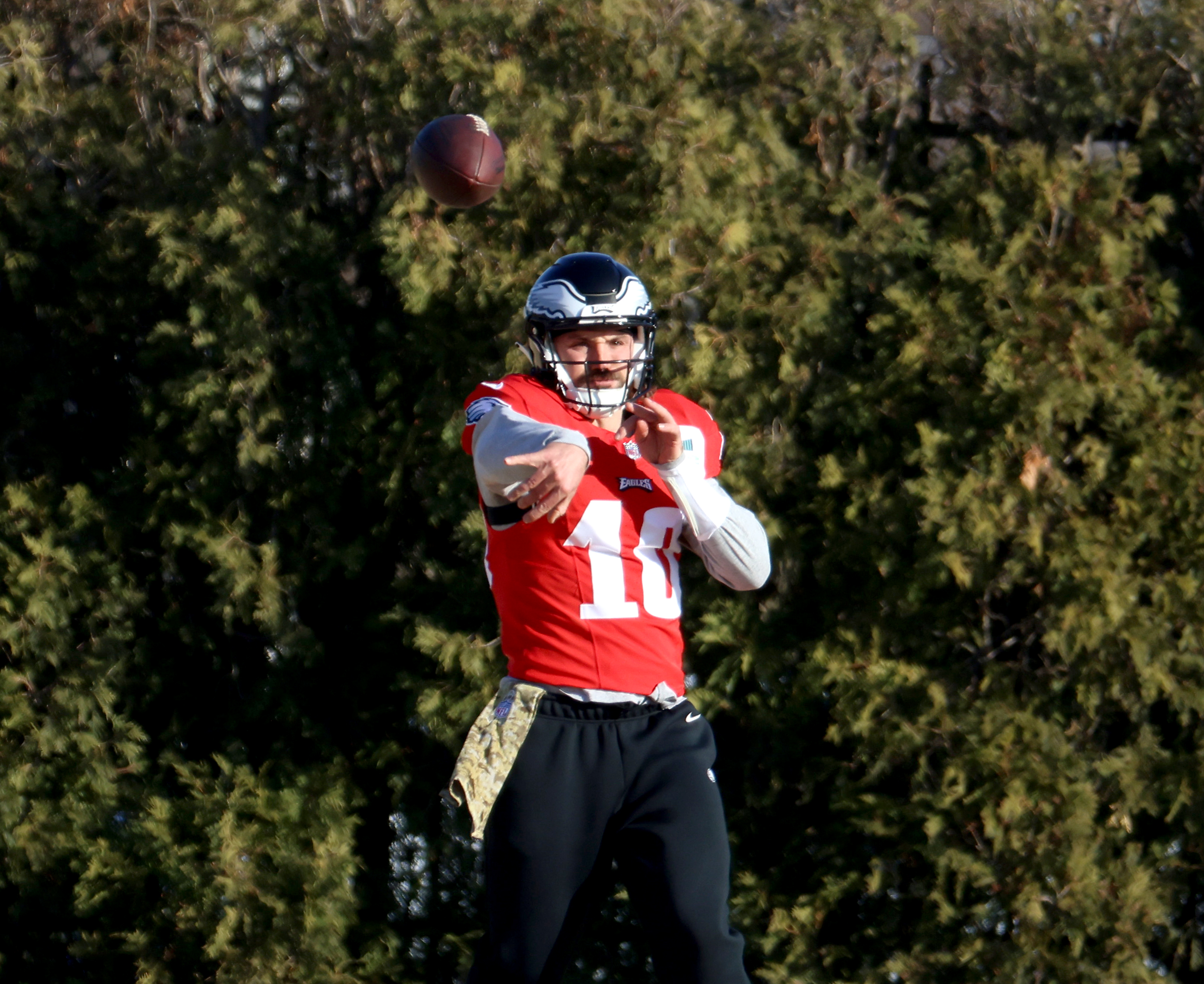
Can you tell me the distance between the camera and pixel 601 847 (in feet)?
10.3

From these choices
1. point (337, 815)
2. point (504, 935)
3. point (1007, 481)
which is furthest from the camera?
point (337, 815)

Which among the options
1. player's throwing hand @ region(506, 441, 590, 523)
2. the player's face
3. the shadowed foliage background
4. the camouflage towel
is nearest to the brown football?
the shadowed foliage background

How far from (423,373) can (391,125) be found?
2.53ft

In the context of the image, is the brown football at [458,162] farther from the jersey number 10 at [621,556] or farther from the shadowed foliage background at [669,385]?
the jersey number 10 at [621,556]

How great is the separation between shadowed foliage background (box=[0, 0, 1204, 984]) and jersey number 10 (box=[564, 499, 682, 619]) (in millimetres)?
1059

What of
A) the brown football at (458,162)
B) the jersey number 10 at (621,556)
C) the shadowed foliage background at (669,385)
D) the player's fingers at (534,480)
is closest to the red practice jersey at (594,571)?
the jersey number 10 at (621,556)

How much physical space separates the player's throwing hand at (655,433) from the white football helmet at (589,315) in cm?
24

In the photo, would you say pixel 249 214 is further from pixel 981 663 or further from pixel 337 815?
pixel 981 663

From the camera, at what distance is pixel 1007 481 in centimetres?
417

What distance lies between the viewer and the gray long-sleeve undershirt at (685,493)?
2904mm

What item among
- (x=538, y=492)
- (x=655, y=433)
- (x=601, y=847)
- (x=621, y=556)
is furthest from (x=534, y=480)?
(x=601, y=847)

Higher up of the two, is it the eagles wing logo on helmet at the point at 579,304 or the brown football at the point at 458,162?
the brown football at the point at 458,162

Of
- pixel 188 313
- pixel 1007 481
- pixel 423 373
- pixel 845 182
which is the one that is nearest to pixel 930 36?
pixel 845 182

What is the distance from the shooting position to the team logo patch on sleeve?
10.2ft
